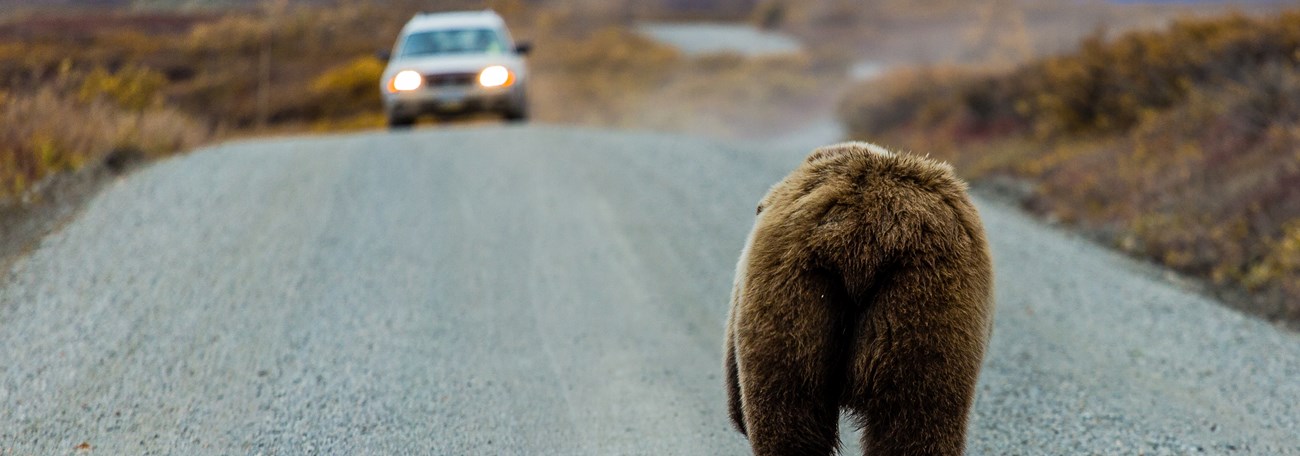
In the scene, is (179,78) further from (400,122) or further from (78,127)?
(400,122)

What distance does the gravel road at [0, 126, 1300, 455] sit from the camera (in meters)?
5.43

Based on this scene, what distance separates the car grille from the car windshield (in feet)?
2.82

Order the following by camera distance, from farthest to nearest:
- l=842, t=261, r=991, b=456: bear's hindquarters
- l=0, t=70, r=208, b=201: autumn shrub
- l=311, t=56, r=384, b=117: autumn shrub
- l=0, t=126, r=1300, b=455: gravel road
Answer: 1. l=311, t=56, r=384, b=117: autumn shrub
2. l=0, t=70, r=208, b=201: autumn shrub
3. l=0, t=126, r=1300, b=455: gravel road
4. l=842, t=261, r=991, b=456: bear's hindquarters

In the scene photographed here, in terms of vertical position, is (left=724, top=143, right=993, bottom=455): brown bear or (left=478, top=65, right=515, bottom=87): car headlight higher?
(left=724, top=143, right=993, bottom=455): brown bear

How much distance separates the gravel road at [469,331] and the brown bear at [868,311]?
5.69 feet

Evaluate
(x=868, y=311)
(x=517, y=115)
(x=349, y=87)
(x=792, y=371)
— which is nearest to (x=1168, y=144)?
(x=517, y=115)

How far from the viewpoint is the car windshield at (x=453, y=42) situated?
15.8m

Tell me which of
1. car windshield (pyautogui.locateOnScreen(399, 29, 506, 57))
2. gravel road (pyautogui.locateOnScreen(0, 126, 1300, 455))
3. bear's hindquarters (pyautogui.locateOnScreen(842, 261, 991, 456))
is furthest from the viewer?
car windshield (pyautogui.locateOnScreen(399, 29, 506, 57))

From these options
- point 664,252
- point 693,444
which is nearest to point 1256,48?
point 664,252

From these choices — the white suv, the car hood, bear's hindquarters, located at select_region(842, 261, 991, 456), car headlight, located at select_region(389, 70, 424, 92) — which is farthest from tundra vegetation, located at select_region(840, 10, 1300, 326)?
car headlight, located at select_region(389, 70, 424, 92)

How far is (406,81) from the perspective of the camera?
49.1 ft

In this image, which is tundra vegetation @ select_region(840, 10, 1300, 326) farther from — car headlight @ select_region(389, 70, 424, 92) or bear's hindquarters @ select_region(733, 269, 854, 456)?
car headlight @ select_region(389, 70, 424, 92)

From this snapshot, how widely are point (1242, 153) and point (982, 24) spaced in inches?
1231

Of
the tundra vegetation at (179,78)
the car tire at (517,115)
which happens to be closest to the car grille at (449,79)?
the car tire at (517,115)
